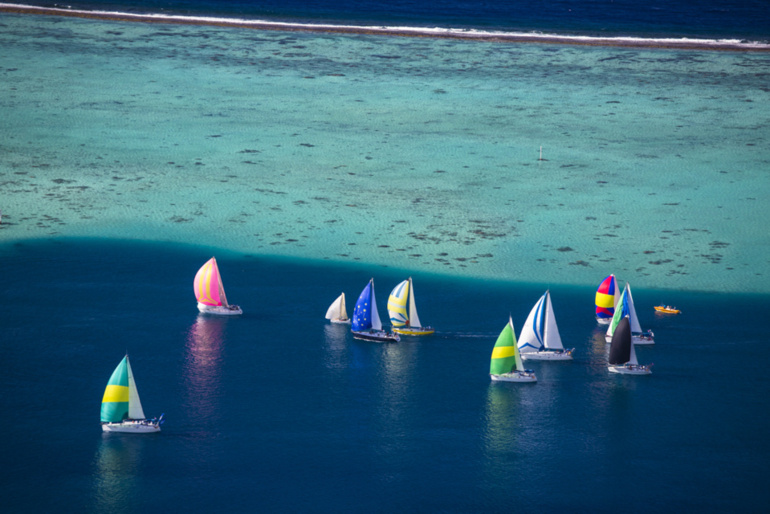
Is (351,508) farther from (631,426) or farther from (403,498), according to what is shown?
(631,426)

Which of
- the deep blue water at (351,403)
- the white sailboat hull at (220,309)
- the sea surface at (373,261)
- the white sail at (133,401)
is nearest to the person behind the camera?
the deep blue water at (351,403)

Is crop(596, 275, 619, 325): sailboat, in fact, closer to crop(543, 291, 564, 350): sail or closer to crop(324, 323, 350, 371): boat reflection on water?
crop(543, 291, 564, 350): sail

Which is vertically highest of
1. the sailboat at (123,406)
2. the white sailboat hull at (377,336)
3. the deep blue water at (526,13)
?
the deep blue water at (526,13)

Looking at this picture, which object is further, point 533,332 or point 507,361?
point 533,332

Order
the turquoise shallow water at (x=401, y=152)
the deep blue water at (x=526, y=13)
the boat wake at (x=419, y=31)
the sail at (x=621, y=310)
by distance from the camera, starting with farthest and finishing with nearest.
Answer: the deep blue water at (x=526, y=13) → the boat wake at (x=419, y=31) → the turquoise shallow water at (x=401, y=152) → the sail at (x=621, y=310)

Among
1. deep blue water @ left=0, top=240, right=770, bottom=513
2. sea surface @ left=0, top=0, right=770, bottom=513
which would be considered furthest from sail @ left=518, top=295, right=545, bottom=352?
sea surface @ left=0, top=0, right=770, bottom=513

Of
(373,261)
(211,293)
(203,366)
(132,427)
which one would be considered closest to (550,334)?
(373,261)

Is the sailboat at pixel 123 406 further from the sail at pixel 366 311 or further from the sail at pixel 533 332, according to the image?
the sail at pixel 533 332

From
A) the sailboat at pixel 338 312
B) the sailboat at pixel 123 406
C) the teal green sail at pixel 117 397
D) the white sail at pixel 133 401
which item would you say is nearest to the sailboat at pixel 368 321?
the sailboat at pixel 338 312

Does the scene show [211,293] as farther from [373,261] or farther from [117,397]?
[117,397]
